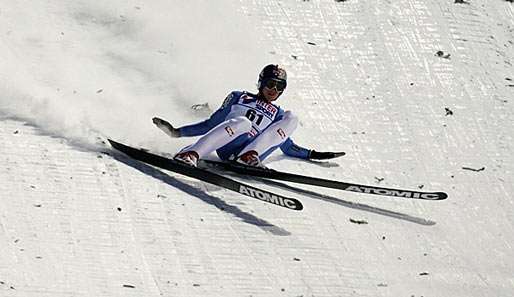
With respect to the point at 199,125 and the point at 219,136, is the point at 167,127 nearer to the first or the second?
the point at 199,125

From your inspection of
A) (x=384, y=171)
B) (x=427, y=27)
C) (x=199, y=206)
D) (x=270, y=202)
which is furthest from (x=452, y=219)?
(x=427, y=27)

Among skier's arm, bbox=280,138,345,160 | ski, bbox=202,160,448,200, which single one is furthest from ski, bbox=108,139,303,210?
skier's arm, bbox=280,138,345,160

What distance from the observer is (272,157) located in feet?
19.1

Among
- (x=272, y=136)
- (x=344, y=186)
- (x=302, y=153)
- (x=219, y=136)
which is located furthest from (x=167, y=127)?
(x=344, y=186)

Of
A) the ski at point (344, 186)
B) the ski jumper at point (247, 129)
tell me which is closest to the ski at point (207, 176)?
the ski jumper at point (247, 129)

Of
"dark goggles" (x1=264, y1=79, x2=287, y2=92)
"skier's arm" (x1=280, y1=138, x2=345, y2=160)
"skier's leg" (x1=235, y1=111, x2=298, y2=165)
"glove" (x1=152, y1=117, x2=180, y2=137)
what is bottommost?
"glove" (x1=152, y1=117, x2=180, y2=137)

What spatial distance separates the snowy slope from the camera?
13.9ft

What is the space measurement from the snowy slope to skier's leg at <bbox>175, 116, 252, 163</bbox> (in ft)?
0.94

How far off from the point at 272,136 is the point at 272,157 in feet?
1.08

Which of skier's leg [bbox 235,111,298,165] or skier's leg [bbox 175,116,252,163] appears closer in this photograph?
skier's leg [bbox 175,116,252,163]

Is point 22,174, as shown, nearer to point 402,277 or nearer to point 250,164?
point 250,164

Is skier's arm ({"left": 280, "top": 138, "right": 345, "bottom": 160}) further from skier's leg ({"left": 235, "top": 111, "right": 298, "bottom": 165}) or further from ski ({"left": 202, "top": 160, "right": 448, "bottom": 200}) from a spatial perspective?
ski ({"left": 202, "top": 160, "right": 448, "bottom": 200})

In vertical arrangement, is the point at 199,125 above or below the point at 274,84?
below

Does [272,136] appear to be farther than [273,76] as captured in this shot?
No
